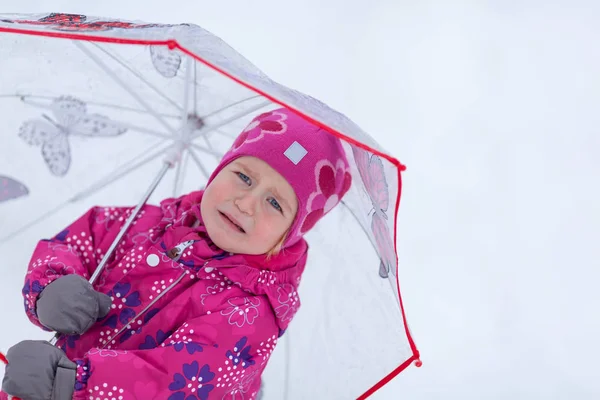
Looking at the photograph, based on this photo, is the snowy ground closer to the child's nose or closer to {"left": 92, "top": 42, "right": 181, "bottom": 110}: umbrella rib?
the child's nose

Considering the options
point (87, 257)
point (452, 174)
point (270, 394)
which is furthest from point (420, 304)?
point (87, 257)

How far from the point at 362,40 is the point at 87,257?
5.19 feet

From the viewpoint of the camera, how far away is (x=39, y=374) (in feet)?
4.32

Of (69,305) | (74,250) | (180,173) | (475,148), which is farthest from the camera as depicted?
(475,148)

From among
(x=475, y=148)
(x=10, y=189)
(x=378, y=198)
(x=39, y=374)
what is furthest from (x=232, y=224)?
(x=475, y=148)

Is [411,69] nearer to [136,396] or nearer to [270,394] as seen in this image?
[270,394]

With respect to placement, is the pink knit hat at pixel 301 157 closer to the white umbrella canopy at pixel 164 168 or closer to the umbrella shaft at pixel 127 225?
the white umbrella canopy at pixel 164 168

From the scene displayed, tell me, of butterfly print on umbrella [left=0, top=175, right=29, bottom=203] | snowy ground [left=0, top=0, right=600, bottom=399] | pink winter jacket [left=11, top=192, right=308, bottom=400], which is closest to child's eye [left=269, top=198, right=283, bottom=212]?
pink winter jacket [left=11, top=192, right=308, bottom=400]

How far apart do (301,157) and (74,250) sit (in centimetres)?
62

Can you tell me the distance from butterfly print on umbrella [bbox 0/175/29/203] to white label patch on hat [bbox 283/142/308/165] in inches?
27.9

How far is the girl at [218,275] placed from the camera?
1459 millimetres

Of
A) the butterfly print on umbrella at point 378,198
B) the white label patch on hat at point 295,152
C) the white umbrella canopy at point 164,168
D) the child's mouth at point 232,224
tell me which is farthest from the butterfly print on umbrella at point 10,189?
the butterfly print on umbrella at point 378,198

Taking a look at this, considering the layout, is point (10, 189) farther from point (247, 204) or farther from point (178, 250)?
point (247, 204)

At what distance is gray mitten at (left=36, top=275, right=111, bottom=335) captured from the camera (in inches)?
57.1
